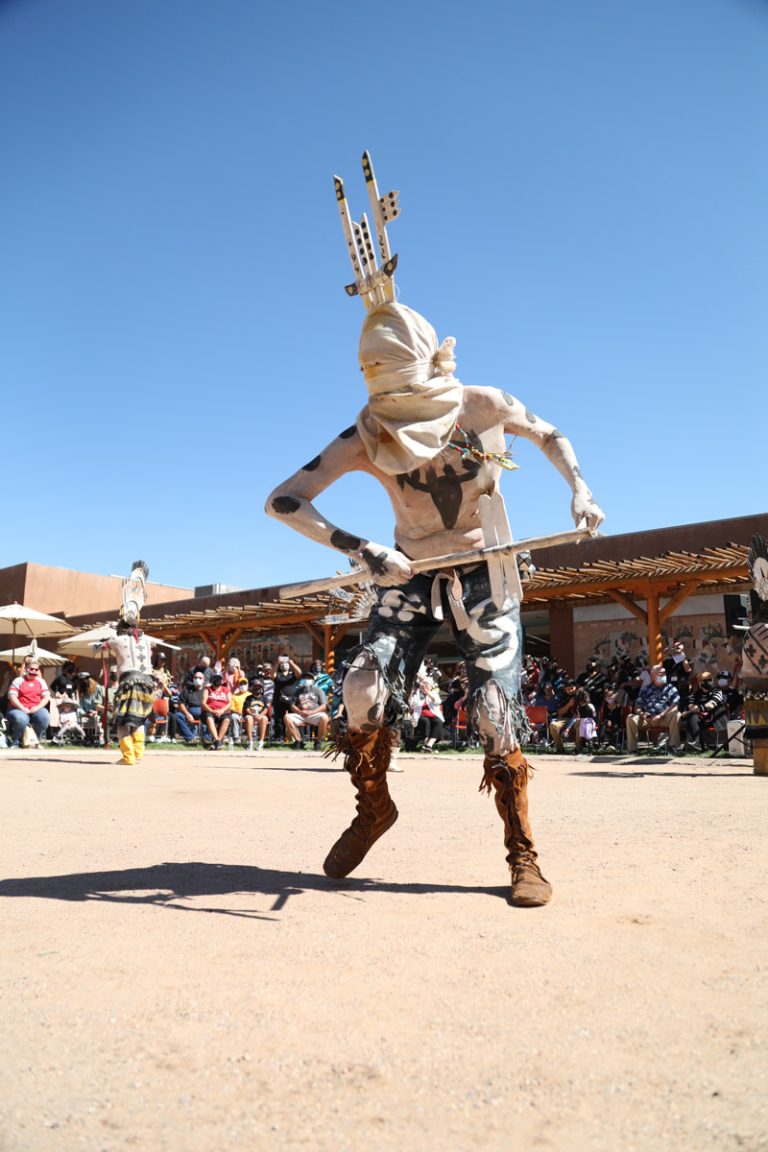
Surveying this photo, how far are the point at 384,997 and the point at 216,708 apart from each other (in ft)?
42.3

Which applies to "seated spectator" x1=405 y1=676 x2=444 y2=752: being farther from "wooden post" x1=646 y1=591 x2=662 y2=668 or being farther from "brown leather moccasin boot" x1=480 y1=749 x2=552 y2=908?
"brown leather moccasin boot" x1=480 y1=749 x2=552 y2=908

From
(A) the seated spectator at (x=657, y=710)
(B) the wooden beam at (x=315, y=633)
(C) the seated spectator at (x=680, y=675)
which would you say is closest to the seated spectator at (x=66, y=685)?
(B) the wooden beam at (x=315, y=633)

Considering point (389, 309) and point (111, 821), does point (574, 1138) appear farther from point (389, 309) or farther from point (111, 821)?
point (111, 821)

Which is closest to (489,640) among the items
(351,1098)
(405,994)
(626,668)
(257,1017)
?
(405,994)

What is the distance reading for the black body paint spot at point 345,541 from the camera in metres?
3.13

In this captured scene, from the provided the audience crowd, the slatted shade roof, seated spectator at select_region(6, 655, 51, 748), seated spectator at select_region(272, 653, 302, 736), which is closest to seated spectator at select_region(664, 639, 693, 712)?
the audience crowd

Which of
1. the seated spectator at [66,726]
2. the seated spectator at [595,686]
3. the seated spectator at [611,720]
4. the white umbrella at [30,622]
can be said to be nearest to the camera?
the seated spectator at [611,720]

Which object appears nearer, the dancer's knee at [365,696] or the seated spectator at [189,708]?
the dancer's knee at [365,696]

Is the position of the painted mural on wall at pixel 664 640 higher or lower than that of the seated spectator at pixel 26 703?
higher

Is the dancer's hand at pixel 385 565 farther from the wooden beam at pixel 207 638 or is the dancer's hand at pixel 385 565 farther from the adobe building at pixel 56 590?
the adobe building at pixel 56 590

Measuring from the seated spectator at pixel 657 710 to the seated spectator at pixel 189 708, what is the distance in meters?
7.84

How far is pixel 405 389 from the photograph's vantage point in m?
3.21

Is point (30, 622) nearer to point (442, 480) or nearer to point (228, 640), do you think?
point (228, 640)

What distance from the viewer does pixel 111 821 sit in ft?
15.1
